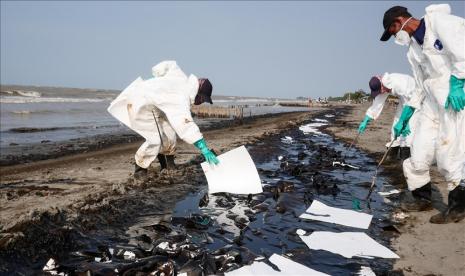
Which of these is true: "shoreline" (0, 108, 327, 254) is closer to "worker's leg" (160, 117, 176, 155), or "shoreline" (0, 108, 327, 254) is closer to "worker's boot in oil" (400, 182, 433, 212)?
"worker's leg" (160, 117, 176, 155)

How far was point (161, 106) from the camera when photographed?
5.15 m

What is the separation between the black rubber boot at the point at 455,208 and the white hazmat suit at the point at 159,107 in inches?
115

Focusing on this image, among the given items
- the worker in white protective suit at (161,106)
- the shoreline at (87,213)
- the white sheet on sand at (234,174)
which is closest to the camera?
the shoreline at (87,213)

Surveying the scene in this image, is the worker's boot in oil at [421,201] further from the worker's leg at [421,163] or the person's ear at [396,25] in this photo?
the person's ear at [396,25]

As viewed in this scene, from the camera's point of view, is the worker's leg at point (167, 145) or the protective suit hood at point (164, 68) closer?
the protective suit hood at point (164, 68)

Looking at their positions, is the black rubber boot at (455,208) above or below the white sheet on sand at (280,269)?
above

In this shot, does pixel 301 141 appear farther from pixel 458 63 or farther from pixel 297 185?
pixel 458 63

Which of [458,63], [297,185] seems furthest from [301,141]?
[458,63]

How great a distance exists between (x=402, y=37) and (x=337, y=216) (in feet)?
6.86

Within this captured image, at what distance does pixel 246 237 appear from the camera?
3412 mm

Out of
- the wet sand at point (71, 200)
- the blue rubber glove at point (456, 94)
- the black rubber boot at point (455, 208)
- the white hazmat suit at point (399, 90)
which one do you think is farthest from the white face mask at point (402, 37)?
the white hazmat suit at point (399, 90)

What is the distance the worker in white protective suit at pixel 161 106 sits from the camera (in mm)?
4906

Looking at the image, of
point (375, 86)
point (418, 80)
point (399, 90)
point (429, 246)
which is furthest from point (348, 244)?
point (375, 86)

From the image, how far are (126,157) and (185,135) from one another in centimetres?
504
